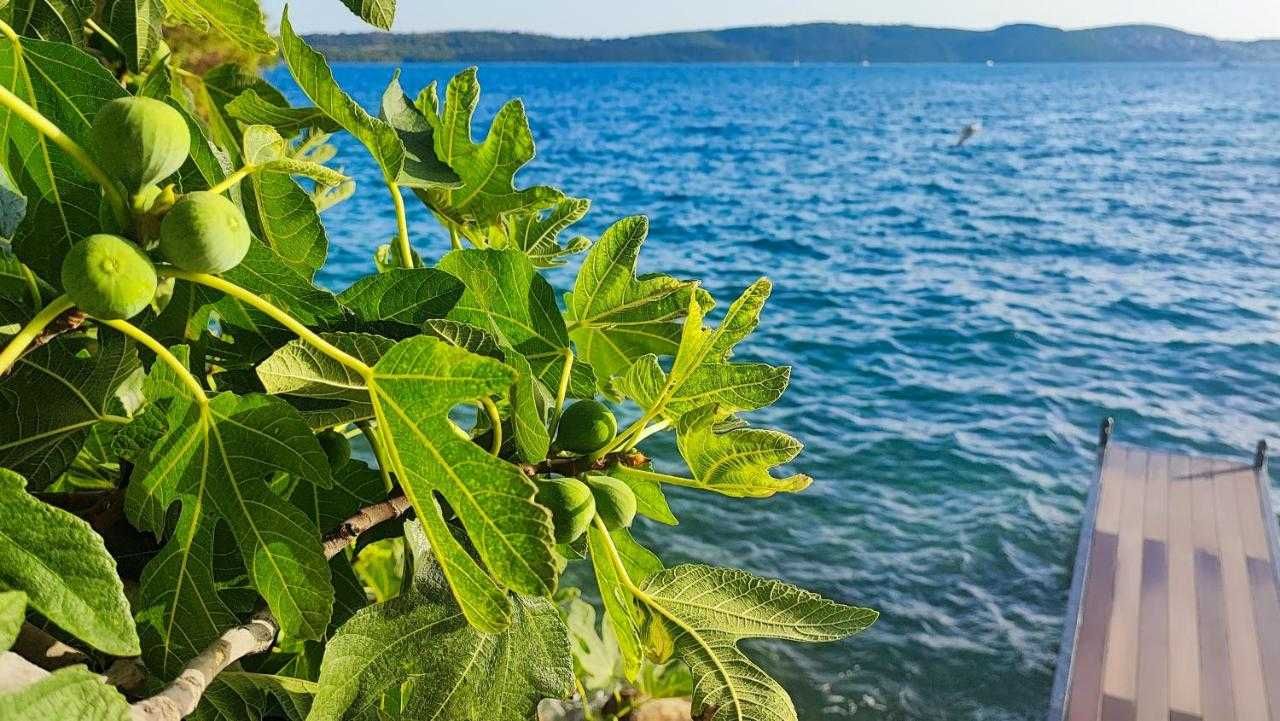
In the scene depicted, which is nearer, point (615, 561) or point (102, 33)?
point (615, 561)

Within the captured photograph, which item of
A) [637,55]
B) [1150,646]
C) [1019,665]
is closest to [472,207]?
[1150,646]

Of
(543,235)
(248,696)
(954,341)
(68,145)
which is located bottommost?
(954,341)

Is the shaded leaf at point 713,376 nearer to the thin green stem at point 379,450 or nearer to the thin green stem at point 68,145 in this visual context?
the thin green stem at point 379,450

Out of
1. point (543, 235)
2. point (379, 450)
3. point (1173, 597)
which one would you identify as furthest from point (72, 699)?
point (1173, 597)

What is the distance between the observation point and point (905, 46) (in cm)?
8312

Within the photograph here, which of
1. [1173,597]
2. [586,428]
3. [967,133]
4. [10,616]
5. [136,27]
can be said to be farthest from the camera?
[967,133]

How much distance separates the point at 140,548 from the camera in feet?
1.83

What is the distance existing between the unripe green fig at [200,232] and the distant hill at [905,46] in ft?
270

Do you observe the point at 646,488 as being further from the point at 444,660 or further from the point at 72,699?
the point at 72,699

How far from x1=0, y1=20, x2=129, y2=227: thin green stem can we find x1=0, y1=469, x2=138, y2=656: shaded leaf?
0.13 metres

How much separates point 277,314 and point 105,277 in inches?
2.6

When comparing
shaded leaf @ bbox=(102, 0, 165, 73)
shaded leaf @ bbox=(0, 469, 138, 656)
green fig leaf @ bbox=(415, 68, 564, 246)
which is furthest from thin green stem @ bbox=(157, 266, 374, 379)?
shaded leaf @ bbox=(102, 0, 165, 73)

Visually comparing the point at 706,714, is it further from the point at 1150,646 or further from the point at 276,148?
the point at 1150,646

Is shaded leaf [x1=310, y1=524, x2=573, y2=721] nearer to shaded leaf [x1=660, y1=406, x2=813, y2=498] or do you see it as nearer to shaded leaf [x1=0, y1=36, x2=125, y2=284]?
shaded leaf [x1=660, y1=406, x2=813, y2=498]
